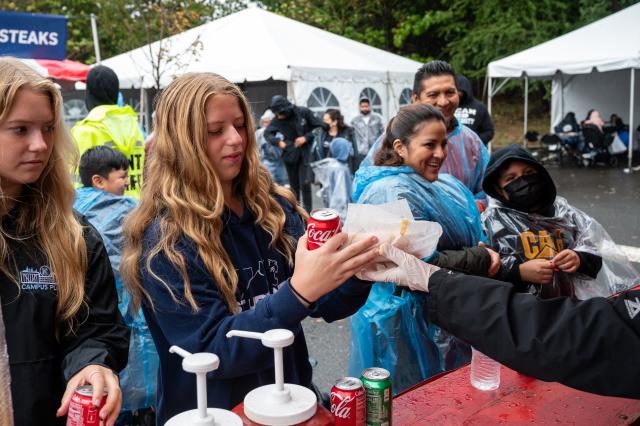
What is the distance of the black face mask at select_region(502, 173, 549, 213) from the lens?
2955mm

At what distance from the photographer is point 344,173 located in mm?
9180

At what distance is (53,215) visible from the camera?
1.82 metres

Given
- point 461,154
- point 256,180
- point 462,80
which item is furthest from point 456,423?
point 462,80

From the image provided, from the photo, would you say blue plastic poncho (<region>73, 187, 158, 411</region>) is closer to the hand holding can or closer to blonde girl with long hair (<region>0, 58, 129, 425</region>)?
blonde girl with long hair (<region>0, 58, 129, 425</region>)

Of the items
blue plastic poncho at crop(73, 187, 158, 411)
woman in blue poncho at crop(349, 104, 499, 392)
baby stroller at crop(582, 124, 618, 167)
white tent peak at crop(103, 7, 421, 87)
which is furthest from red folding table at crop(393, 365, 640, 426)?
baby stroller at crop(582, 124, 618, 167)

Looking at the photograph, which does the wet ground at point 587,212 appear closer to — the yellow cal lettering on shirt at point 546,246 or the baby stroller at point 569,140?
the baby stroller at point 569,140

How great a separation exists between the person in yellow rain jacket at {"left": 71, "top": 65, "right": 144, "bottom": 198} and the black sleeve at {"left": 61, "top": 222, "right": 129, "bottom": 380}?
7.62 feet

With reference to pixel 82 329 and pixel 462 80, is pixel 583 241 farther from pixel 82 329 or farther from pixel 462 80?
pixel 462 80

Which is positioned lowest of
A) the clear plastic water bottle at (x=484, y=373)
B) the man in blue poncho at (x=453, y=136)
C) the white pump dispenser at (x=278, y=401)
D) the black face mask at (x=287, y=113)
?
the clear plastic water bottle at (x=484, y=373)

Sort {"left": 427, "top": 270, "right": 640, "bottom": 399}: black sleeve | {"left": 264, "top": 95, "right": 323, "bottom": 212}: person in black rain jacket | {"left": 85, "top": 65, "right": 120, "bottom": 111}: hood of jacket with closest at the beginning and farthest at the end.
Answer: {"left": 427, "top": 270, "right": 640, "bottom": 399}: black sleeve, {"left": 85, "top": 65, "right": 120, "bottom": 111}: hood of jacket, {"left": 264, "top": 95, "right": 323, "bottom": 212}: person in black rain jacket

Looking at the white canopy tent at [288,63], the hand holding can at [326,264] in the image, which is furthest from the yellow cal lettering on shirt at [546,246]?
the white canopy tent at [288,63]

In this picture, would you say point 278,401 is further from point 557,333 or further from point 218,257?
point 557,333

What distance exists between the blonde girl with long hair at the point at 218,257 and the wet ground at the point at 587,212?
2.25 metres

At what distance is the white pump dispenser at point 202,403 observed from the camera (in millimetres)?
1190
